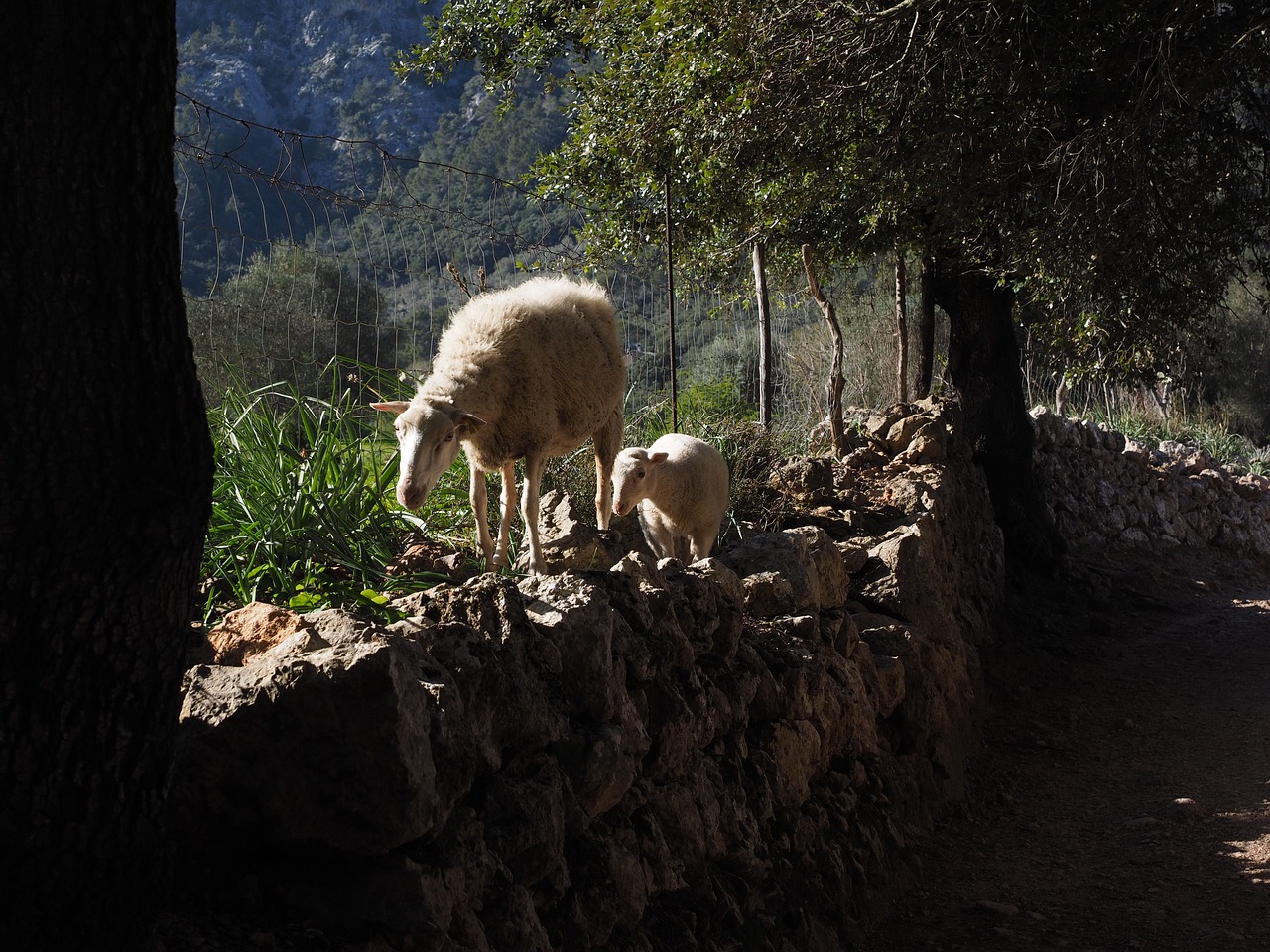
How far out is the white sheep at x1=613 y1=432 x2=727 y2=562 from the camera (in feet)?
23.7

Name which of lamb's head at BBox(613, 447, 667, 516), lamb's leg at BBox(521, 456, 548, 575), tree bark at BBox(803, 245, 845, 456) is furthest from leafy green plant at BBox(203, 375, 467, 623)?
tree bark at BBox(803, 245, 845, 456)

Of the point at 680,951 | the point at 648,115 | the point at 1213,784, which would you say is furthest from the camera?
the point at 648,115

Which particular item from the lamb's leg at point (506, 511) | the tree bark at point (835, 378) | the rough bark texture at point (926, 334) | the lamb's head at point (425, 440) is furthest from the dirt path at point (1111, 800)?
the rough bark texture at point (926, 334)

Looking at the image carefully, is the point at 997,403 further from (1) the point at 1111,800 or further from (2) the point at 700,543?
(1) the point at 1111,800

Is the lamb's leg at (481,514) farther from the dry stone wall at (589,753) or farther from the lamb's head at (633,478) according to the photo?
the lamb's head at (633,478)

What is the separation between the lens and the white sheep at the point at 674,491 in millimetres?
7211

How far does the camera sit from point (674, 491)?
7395 mm

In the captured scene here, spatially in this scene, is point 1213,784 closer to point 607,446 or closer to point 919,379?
point 607,446

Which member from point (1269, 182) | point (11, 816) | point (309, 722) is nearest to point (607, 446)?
point (309, 722)

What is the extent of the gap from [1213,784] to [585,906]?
17.3 feet

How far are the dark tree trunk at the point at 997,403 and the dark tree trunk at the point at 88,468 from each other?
10336 millimetres

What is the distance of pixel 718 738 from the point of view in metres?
4.66

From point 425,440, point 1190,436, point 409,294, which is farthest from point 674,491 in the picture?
point 409,294

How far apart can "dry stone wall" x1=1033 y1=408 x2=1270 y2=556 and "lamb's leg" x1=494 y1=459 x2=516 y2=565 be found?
357 inches
